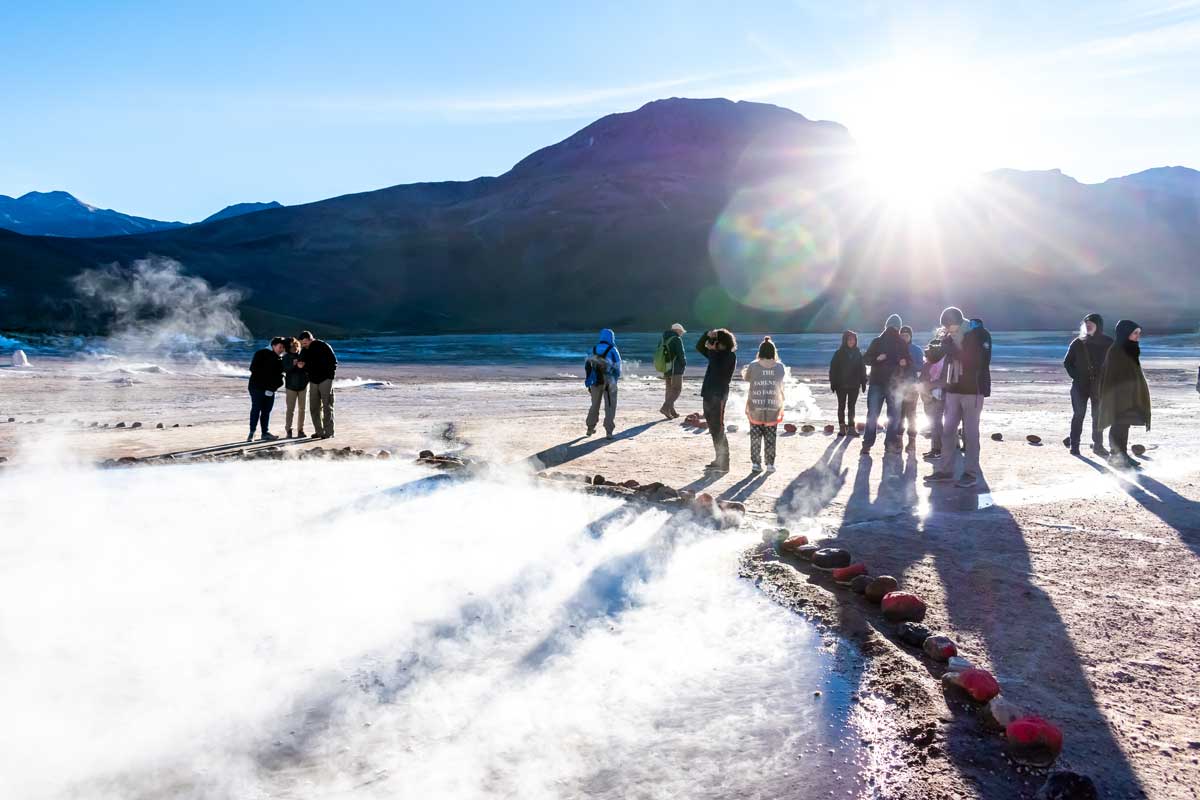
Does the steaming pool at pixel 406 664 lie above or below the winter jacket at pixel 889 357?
below

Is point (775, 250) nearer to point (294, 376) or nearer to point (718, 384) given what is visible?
point (294, 376)

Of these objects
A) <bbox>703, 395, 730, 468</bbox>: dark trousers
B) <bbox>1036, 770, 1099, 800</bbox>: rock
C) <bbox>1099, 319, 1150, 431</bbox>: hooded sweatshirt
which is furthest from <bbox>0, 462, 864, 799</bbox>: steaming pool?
<bbox>1099, 319, 1150, 431</bbox>: hooded sweatshirt

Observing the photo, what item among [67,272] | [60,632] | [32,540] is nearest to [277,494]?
[32,540]

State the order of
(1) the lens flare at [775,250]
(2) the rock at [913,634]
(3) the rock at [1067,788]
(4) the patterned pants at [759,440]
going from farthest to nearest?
(1) the lens flare at [775,250]
(4) the patterned pants at [759,440]
(2) the rock at [913,634]
(3) the rock at [1067,788]

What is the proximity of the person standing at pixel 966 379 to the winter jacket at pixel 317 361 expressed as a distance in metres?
8.06

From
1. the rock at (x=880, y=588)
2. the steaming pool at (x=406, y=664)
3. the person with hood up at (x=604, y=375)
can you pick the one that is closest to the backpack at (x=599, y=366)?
the person with hood up at (x=604, y=375)

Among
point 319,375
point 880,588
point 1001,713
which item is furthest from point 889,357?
point 319,375

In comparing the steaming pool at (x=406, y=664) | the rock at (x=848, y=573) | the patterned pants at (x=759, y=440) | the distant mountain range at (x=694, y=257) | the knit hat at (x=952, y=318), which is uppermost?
the distant mountain range at (x=694, y=257)

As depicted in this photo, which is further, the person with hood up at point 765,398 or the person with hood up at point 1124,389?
the person with hood up at point 1124,389

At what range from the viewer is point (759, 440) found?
31.0ft

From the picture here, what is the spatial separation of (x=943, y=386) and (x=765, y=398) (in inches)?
69.5

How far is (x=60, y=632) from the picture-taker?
459 centimetres

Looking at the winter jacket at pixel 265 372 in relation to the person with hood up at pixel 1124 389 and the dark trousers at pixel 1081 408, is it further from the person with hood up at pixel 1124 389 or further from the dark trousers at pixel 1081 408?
the person with hood up at pixel 1124 389

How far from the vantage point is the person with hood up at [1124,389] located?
→ 961 centimetres
